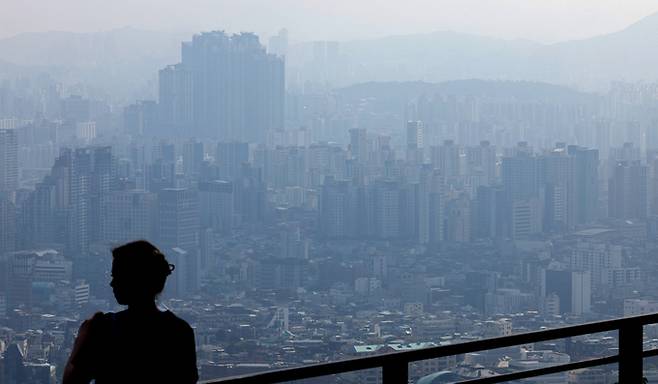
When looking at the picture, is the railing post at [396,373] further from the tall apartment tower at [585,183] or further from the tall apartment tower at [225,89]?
the tall apartment tower at [225,89]

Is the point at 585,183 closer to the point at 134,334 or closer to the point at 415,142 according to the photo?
the point at 415,142

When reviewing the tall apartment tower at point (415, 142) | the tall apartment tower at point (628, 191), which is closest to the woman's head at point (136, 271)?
the tall apartment tower at point (628, 191)

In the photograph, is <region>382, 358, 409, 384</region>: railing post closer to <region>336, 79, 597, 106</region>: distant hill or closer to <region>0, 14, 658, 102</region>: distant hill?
<region>0, 14, 658, 102</region>: distant hill

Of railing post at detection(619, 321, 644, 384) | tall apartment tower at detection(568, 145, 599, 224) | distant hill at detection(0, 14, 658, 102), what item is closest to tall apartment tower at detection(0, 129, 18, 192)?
distant hill at detection(0, 14, 658, 102)

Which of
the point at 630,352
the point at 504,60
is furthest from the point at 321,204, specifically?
the point at 630,352

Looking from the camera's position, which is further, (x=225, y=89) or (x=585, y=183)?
(x=225, y=89)

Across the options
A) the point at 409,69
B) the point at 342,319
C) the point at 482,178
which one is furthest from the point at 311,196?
the point at 342,319
